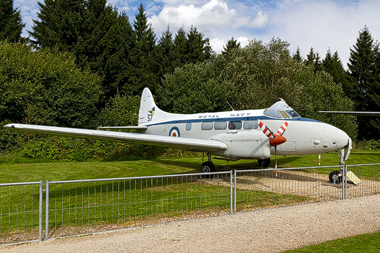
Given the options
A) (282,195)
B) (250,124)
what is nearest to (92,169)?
(250,124)

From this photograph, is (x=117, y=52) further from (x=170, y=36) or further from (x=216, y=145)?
(x=216, y=145)

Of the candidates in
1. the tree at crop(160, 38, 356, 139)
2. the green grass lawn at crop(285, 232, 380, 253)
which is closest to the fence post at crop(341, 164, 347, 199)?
the green grass lawn at crop(285, 232, 380, 253)

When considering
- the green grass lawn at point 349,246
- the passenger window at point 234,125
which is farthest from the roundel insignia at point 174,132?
the green grass lawn at point 349,246

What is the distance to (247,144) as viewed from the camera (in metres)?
11.6

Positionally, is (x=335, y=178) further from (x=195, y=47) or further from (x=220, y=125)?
(x=195, y=47)

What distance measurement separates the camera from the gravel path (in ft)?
16.6

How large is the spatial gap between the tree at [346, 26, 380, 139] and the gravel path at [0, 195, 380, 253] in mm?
42779

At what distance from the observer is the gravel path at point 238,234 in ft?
16.6

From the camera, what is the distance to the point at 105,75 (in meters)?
34.9

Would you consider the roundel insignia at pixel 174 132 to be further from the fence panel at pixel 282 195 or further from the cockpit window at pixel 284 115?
the fence panel at pixel 282 195

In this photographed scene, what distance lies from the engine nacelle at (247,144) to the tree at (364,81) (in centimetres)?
3944

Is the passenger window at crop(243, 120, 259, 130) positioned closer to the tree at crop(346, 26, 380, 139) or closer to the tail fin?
the tail fin

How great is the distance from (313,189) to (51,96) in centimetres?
2242

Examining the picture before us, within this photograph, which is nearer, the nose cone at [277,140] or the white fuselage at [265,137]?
the nose cone at [277,140]
